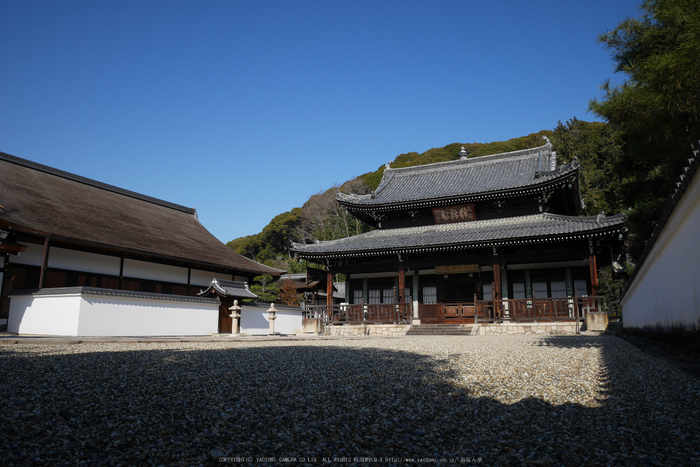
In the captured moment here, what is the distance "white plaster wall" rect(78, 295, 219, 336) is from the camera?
490 inches

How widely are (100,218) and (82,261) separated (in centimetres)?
231

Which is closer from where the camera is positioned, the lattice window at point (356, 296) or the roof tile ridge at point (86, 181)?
the roof tile ridge at point (86, 181)

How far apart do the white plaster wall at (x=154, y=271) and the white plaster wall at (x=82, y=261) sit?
46 centimetres

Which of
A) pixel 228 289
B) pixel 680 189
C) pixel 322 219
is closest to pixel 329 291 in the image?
pixel 228 289

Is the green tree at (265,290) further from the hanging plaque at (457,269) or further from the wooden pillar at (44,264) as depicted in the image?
the wooden pillar at (44,264)

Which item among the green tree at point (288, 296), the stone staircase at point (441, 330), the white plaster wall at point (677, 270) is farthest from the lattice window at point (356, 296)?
the white plaster wall at point (677, 270)

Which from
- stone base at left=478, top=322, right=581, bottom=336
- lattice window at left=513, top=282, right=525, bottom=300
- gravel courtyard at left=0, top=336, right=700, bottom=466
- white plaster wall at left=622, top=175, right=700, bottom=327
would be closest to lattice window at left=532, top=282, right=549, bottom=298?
lattice window at left=513, top=282, right=525, bottom=300

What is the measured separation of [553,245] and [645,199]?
415 cm

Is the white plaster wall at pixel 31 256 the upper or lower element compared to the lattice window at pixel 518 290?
upper

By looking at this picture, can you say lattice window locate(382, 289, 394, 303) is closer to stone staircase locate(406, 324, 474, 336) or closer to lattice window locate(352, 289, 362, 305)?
lattice window locate(352, 289, 362, 305)

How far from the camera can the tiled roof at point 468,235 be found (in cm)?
1448

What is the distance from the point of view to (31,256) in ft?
45.3

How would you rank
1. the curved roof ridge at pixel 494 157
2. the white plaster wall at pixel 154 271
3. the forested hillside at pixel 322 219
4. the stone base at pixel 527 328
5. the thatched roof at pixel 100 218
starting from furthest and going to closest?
the forested hillside at pixel 322 219, the curved roof ridge at pixel 494 157, the white plaster wall at pixel 154 271, the stone base at pixel 527 328, the thatched roof at pixel 100 218

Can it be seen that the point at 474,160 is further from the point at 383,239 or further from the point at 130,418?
the point at 130,418
